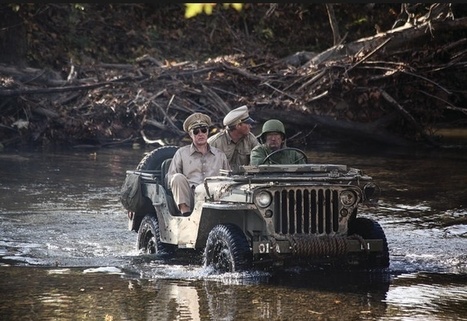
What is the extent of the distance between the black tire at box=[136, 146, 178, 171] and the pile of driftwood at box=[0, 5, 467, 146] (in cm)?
1170

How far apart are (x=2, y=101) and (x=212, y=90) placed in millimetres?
4539

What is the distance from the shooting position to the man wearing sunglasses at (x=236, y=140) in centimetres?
1182

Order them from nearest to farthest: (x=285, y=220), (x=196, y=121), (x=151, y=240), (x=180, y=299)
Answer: (x=180, y=299) < (x=285, y=220) < (x=196, y=121) < (x=151, y=240)

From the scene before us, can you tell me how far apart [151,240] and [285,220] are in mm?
2361

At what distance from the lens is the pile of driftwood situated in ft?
78.6

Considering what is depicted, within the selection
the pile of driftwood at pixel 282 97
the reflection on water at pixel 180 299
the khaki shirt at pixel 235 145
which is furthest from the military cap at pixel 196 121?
the pile of driftwood at pixel 282 97

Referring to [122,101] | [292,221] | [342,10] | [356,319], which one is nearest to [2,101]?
[122,101]

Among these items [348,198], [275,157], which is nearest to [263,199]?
[348,198]

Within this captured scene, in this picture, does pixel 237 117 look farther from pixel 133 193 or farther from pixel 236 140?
pixel 133 193

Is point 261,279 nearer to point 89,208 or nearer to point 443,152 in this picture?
point 89,208

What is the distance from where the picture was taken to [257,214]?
9688 mm

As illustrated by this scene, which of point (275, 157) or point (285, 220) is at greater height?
point (275, 157)

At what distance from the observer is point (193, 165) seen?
11102 mm

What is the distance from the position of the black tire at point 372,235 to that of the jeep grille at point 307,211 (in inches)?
17.6
